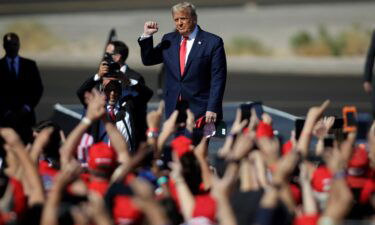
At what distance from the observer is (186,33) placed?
1110 cm

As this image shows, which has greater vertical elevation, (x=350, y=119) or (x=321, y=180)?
(x=321, y=180)

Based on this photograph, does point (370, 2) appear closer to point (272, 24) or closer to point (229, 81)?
point (272, 24)

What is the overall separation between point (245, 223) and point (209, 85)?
4.35m

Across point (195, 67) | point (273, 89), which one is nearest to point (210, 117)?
point (195, 67)

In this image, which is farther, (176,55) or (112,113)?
(176,55)

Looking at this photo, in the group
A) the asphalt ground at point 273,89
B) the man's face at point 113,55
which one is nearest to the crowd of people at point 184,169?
the man's face at point 113,55

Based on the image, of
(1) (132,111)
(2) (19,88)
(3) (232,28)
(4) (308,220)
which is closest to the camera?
(4) (308,220)

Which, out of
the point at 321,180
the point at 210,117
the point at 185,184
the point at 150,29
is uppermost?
the point at 150,29

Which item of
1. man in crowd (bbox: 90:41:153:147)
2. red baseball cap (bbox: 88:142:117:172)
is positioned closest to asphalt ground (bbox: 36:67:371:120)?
man in crowd (bbox: 90:41:153:147)

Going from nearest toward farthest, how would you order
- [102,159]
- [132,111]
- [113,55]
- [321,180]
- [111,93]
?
[102,159] < [321,180] < [111,93] < [132,111] < [113,55]

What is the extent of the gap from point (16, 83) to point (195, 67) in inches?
107

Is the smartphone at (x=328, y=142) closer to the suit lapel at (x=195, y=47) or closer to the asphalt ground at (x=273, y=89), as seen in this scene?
the suit lapel at (x=195, y=47)

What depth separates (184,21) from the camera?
35.9 feet

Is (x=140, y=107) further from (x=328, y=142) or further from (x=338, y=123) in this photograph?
(x=328, y=142)
